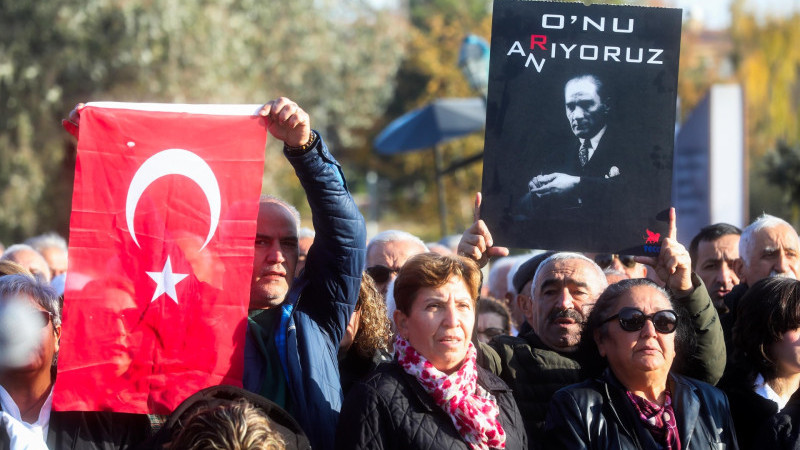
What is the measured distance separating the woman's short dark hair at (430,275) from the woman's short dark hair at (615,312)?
20.4 inches

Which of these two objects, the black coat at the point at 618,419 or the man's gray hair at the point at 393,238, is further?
the man's gray hair at the point at 393,238

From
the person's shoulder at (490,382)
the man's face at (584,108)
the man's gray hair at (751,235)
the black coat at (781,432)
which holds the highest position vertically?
the man's face at (584,108)

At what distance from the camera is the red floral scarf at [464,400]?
11.8 feet

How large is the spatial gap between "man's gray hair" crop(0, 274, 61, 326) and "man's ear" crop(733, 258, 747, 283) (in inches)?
137

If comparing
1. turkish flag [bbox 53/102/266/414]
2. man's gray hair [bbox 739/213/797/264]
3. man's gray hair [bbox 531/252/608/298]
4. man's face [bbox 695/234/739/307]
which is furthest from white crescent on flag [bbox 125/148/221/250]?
man's face [bbox 695/234/739/307]

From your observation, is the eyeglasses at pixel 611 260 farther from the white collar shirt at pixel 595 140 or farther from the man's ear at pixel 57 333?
the man's ear at pixel 57 333

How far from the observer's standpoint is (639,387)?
3953 millimetres

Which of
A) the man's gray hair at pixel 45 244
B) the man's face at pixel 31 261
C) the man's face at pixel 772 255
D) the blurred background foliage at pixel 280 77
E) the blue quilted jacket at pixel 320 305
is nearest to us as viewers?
the blue quilted jacket at pixel 320 305

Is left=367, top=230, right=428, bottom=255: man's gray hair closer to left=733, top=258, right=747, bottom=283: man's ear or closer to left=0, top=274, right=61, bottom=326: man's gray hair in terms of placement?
left=733, top=258, right=747, bottom=283: man's ear

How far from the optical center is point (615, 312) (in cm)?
402

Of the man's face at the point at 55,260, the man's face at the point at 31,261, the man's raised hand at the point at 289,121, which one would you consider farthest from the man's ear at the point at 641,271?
the man's face at the point at 55,260

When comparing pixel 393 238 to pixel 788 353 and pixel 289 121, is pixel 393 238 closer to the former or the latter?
pixel 289 121

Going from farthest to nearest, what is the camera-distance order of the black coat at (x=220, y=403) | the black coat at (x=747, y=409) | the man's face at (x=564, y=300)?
1. the man's face at (x=564, y=300)
2. the black coat at (x=747, y=409)
3. the black coat at (x=220, y=403)

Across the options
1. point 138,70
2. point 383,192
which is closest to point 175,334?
point 138,70
